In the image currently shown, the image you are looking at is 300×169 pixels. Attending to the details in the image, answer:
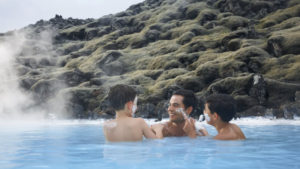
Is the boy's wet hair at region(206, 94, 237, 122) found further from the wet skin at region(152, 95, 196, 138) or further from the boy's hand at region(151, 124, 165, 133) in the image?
the boy's hand at region(151, 124, 165, 133)

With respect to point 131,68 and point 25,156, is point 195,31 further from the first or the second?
point 25,156

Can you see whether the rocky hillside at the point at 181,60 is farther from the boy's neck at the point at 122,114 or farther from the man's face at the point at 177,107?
the boy's neck at the point at 122,114

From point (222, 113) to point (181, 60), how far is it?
4109 cm

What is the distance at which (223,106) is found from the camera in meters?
6.95

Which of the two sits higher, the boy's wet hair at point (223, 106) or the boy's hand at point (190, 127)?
the boy's wet hair at point (223, 106)


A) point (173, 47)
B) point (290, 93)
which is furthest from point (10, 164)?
point (173, 47)

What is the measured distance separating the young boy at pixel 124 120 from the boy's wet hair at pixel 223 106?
1.56 metres

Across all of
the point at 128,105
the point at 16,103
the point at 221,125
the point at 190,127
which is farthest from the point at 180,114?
the point at 16,103

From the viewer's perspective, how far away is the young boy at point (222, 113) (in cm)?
697

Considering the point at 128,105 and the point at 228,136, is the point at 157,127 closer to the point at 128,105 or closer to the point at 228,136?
the point at 128,105

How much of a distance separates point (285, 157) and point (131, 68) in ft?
158

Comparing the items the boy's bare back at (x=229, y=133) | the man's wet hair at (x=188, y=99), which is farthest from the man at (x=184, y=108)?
the boy's bare back at (x=229, y=133)

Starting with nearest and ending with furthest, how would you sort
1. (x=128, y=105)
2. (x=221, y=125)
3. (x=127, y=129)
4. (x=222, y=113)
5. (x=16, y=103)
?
(x=128, y=105), (x=222, y=113), (x=127, y=129), (x=221, y=125), (x=16, y=103)

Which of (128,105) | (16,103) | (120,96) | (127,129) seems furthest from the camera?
(16,103)
